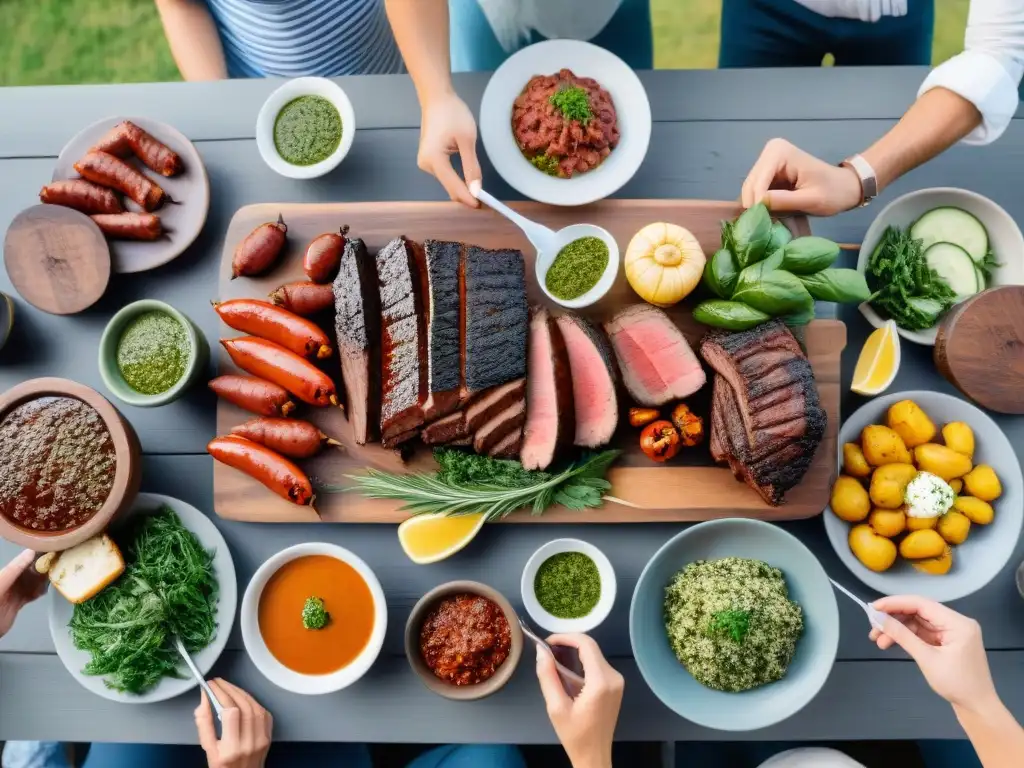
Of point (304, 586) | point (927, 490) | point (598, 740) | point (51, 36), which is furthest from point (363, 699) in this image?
point (51, 36)

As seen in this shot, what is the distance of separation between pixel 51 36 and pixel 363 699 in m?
4.44

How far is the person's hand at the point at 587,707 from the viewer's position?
2.21m

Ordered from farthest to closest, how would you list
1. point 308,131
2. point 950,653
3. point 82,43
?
point 82,43
point 308,131
point 950,653

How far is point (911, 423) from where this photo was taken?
238 cm

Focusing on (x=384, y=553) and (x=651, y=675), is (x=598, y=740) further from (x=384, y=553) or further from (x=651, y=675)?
(x=384, y=553)

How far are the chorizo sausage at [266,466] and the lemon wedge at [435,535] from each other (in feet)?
1.16

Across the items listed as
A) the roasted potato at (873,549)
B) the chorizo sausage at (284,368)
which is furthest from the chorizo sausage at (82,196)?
the roasted potato at (873,549)

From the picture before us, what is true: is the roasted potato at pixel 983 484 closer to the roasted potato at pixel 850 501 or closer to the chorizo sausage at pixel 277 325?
the roasted potato at pixel 850 501

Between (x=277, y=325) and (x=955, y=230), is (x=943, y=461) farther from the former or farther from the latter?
(x=277, y=325)

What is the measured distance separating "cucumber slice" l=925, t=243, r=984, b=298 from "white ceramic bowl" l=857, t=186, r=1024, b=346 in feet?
0.37

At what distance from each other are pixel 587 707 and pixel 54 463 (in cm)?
182

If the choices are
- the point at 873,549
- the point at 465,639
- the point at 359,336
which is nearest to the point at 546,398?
the point at 359,336

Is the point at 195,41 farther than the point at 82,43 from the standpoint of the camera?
No

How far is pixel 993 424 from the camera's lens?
2398 millimetres
